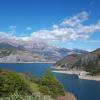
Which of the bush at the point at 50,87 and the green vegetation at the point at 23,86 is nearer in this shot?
the green vegetation at the point at 23,86

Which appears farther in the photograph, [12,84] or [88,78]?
[88,78]

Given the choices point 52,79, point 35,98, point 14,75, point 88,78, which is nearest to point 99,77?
point 88,78

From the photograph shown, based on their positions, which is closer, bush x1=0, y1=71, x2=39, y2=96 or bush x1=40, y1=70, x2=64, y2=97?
bush x1=0, y1=71, x2=39, y2=96

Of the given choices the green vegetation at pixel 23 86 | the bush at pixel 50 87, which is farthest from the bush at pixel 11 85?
the bush at pixel 50 87

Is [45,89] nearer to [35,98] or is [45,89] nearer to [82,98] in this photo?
[82,98]

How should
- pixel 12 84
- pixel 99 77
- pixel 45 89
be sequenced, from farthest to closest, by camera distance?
pixel 99 77
pixel 45 89
pixel 12 84

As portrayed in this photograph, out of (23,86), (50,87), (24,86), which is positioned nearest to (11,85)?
(23,86)

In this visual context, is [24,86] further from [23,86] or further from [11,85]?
[11,85]

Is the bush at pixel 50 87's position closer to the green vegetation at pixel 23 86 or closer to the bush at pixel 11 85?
the green vegetation at pixel 23 86

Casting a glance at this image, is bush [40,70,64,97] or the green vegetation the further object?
bush [40,70,64,97]

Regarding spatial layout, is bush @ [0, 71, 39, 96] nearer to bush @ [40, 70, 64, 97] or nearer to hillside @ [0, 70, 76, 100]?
hillside @ [0, 70, 76, 100]

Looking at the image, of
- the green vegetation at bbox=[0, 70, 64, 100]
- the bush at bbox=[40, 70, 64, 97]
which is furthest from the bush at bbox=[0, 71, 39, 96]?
the bush at bbox=[40, 70, 64, 97]
